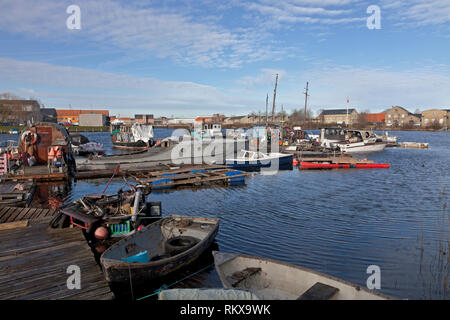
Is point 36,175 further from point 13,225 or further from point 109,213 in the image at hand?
point 109,213

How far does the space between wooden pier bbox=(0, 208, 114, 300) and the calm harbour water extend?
1.82m

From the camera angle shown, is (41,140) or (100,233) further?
(41,140)

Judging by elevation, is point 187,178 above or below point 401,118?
below

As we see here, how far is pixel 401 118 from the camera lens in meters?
149

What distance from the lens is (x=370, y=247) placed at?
433 inches

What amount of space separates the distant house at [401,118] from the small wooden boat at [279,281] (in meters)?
162

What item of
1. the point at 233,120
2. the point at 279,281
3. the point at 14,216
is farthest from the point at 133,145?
the point at 233,120

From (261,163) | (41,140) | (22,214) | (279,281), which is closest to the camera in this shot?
(279,281)

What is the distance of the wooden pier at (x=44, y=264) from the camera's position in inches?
250

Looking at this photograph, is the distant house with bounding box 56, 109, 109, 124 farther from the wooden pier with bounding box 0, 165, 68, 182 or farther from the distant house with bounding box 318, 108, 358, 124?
the wooden pier with bounding box 0, 165, 68, 182

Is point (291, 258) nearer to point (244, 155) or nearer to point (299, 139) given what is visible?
point (244, 155)

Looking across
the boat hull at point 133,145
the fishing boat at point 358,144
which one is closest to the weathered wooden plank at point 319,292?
the fishing boat at point 358,144

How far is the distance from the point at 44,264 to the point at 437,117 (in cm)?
16985
